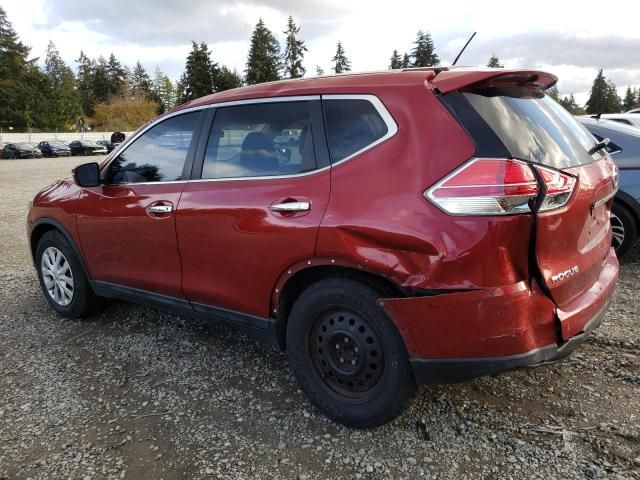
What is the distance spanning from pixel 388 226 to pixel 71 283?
3.18 m

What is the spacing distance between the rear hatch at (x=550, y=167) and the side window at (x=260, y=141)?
2.65 ft

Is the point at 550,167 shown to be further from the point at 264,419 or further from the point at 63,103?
the point at 63,103

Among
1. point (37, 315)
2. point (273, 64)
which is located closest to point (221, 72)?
point (273, 64)

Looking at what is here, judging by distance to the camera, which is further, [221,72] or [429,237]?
[221,72]

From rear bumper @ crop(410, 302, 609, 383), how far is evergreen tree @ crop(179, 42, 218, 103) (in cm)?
7962

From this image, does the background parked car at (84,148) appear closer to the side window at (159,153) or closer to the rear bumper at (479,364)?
the side window at (159,153)

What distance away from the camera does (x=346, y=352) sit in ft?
8.55

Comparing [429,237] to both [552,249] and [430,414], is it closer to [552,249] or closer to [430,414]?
[552,249]

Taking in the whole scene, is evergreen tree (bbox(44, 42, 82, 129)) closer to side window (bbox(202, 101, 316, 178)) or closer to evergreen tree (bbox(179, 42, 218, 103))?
evergreen tree (bbox(179, 42, 218, 103))

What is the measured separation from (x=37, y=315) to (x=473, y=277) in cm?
407

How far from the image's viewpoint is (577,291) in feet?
8.02

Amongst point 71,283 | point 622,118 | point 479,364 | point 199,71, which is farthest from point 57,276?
point 199,71

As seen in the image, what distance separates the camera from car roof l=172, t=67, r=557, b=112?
2330 mm

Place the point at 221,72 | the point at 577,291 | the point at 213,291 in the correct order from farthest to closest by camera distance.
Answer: the point at 221,72 → the point at 213,291 → the point at 577,291
